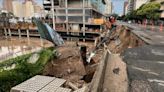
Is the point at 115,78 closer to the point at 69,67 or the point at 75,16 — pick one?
the point at 69,67

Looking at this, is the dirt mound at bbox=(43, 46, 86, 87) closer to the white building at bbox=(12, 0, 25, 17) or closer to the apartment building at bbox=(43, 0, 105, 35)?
the apartment building at bbox=(43, 0, 105, 35)

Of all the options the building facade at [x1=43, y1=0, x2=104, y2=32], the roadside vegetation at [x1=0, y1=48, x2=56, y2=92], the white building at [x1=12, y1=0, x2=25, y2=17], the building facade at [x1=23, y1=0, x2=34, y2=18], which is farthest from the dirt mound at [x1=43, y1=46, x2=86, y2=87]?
the white building at [x1=12, y1=0, x2=25, y2=17]

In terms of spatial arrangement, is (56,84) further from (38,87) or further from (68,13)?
(68,13)

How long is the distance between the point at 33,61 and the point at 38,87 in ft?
13.0

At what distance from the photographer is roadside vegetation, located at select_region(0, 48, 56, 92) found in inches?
262

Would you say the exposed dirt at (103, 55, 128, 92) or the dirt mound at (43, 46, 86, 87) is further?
the dirt mound at (43, 46, 86, 87)

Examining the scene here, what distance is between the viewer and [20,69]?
7.18 meters

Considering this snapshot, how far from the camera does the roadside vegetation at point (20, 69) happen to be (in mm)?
6660

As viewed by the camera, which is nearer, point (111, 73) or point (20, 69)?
point (111, 73)

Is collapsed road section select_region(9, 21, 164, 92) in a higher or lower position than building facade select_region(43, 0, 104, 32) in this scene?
lower

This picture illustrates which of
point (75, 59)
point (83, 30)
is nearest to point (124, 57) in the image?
point (75, 59)

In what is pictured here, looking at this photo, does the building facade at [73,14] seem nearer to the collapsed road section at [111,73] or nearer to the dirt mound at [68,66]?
the dirt mound at [68,66]

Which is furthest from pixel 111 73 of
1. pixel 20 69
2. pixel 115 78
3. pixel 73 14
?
pixel 73 14

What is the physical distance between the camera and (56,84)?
431 cm
